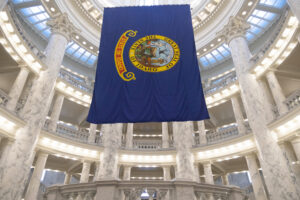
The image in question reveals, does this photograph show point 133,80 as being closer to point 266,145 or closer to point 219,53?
point 266,145

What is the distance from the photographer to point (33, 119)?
1190 cm

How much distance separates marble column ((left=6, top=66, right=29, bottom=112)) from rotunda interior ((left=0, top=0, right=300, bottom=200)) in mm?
57

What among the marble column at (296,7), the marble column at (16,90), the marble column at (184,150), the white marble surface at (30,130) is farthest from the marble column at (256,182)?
the marble column at (16,90)

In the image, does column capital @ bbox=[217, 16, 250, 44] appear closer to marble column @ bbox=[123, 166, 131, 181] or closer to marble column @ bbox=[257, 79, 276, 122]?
marble column @ bbox=[257, 79, 276, 122]

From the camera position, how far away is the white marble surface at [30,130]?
32.2 ft

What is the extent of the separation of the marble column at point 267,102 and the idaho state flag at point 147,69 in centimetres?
824

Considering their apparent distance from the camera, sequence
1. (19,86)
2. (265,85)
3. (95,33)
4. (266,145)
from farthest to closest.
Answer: (95,33) < (265,85) < (19,86) < (266,145)

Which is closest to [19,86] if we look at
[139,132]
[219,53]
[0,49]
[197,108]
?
[0,49]

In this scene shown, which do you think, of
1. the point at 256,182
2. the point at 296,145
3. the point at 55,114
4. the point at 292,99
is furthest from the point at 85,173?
the point at 292,99

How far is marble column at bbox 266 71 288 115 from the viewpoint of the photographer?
12.1 metres

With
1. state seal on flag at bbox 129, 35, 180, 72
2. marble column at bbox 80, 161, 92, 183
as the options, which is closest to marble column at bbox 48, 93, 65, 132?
marble column at bbox 80, 161, 92, 183

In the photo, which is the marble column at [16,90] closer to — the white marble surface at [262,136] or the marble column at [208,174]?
the marble column at [208,174]

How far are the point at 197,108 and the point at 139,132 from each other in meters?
16.8

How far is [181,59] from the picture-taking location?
7398 millimetres
